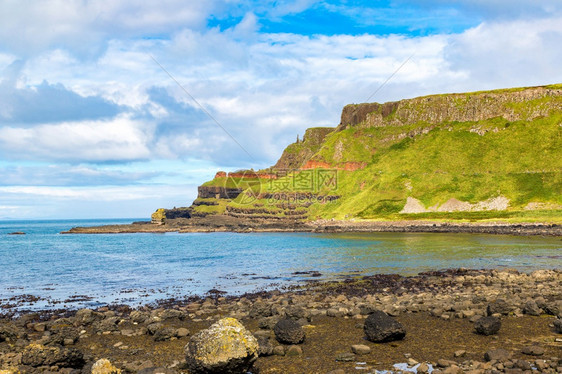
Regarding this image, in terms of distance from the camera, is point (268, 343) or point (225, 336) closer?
point (225, 336)

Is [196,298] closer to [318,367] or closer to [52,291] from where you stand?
[52,291]

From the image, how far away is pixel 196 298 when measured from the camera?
31.5 m

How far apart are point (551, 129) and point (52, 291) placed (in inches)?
7015

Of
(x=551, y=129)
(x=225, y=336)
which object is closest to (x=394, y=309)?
(x=225, y=336)

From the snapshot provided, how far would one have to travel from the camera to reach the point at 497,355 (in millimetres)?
14000

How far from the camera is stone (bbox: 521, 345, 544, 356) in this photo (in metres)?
A: 14.2

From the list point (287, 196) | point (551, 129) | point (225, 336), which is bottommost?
point (225, 336)

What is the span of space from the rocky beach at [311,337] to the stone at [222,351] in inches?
1.2

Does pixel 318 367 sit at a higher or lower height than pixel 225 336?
lower

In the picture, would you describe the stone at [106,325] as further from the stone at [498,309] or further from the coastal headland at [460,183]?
the coastal headland at [460,183]

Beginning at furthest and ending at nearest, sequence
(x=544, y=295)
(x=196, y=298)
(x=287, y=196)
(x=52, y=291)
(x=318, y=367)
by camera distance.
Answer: (x=287, y=196) → (x=52, y=291) → (x=196, y=298) → (x=544, y=295) → (x=318, y=367)

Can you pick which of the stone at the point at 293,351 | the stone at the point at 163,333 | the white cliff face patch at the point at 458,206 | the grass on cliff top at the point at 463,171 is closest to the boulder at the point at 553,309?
the stone at the point at 293,351

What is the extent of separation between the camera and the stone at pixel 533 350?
14180 millimetres

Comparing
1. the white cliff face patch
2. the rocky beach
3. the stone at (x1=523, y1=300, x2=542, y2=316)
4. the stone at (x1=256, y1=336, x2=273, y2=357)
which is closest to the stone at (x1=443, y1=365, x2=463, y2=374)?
the rocky beach
